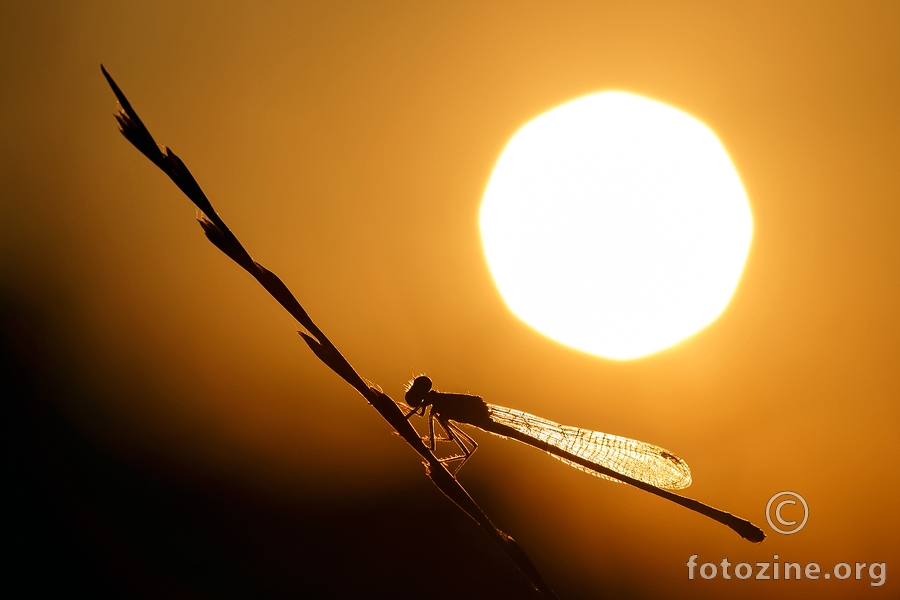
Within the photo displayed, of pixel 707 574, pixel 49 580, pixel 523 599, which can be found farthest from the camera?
pixel 49 580

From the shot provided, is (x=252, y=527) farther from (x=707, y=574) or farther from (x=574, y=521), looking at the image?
(x=707, y=574)

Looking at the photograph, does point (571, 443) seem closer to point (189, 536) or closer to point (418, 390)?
point (418, 390)

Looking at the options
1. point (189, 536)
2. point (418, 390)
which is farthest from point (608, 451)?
point (189, 536)

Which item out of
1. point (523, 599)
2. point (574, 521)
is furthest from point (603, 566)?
point (523, 599)

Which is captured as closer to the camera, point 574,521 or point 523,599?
point 523,599

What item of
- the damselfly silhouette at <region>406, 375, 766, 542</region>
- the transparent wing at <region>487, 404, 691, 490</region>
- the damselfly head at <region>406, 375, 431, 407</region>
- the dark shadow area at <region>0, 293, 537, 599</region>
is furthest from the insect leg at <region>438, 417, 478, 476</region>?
the dark shadow area at <region>0, 293, 537, 599</region>

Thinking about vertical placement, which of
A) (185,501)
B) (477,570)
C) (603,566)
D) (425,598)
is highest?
(603,566)

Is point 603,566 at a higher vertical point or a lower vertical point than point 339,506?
higher

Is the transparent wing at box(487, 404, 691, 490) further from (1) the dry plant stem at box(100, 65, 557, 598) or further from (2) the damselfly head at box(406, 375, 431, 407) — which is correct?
(1) the dry plant stem at box(100, 65, 557, 598)

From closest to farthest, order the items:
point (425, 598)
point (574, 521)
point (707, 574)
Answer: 1. point (707, 574)
2. point (574, 521)
3. point (425, 598)
